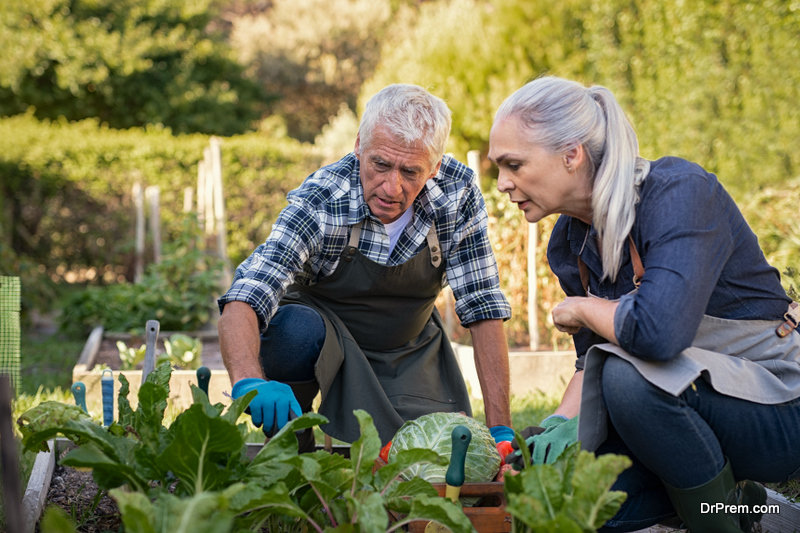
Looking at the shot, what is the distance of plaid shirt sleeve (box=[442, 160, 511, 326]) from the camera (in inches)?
102

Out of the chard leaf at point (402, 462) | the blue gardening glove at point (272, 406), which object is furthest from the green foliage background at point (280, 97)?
the chard leaf at point (402, 462)

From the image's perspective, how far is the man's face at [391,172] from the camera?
7.59ft

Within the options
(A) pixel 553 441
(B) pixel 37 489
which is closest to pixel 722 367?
(A) pixel 553 441

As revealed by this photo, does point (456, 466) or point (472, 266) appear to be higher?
point (472, 266)

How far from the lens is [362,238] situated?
8.30 ft

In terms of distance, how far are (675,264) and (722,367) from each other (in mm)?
311

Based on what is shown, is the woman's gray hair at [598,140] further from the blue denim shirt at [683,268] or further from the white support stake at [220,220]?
the white support stake at [220,220]

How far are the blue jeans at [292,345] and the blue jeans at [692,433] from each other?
3.50 feet

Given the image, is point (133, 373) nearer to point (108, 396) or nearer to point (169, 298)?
point (108, 396)

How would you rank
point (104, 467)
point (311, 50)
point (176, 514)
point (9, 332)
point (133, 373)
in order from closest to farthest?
point (176, 514)
point (104, 467)
point (9, 332)
point (133, 373)
point (311, 50)

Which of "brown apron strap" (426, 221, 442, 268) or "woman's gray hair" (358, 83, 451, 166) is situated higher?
"woman's gray hair" (358, 83, 451, 166)

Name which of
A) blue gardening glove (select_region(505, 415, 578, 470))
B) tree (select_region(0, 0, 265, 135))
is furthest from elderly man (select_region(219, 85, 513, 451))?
tree (select_region(0, 0, 265, 135))

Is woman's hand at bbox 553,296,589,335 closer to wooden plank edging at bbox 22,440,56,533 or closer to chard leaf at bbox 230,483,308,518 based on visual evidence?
chard leaf at bbox 230,483,308,518

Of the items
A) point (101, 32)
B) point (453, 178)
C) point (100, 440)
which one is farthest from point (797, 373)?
point (101, 32)
